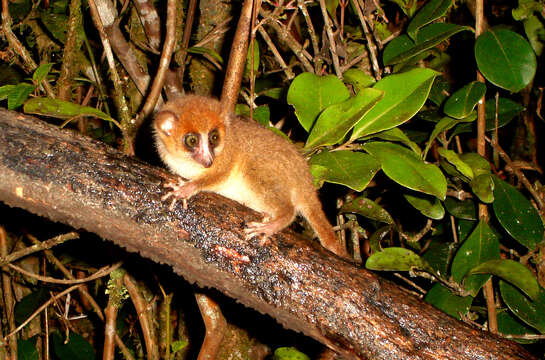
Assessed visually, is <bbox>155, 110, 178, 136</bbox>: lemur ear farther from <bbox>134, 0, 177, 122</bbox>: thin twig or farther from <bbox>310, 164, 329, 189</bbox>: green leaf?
<bbox>310, 164, 329, 189</bbox>: green leaf

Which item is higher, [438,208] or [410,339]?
[438,208]

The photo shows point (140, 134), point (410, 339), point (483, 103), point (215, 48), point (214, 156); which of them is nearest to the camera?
point (410, 339)

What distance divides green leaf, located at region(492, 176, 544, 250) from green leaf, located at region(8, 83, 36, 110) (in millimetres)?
3231

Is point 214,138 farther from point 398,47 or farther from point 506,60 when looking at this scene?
point 506,60

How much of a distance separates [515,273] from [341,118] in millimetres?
1405

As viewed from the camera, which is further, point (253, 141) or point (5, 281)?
point (5, 281)

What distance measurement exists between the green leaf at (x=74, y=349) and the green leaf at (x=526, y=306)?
3.56 meters

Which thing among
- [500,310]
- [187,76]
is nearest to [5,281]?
[187,76]

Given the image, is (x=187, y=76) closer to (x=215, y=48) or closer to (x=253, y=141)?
(x=215, y=48)

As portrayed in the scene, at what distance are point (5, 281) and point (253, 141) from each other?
3.32m

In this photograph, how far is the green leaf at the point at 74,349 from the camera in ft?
14.3

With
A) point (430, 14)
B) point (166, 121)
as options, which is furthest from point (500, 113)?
point (166, 121)

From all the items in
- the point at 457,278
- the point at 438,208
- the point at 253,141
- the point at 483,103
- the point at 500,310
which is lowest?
the point at 500,310

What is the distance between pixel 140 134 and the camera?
393 centimetres
